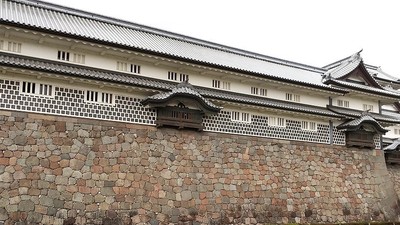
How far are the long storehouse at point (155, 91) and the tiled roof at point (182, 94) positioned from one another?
47mm

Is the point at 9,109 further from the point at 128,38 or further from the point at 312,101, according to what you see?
the point at 312,101

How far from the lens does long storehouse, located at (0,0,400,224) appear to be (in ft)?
48.3

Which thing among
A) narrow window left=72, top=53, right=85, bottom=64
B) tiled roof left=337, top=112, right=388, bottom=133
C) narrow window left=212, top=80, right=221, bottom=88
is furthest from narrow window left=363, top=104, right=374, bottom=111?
narrow window left=72, top=53, right=85, bottom=64

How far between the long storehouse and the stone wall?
0.32 ft

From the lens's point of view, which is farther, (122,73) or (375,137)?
(375,137)

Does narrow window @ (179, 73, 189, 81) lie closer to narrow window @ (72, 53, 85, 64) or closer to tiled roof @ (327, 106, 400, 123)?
narrow window @ (72, 53, 85, 64)

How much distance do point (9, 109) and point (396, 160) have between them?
24.4 metres

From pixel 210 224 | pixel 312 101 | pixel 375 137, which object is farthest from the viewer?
pixel 375 137

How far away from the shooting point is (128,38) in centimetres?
1989

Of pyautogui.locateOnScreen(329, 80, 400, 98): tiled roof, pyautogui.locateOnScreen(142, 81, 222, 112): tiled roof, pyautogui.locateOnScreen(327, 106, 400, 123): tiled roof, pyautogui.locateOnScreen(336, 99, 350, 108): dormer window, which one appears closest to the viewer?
pyautogui.locateOnScreen(142, 81, 222, 112): tiled roof

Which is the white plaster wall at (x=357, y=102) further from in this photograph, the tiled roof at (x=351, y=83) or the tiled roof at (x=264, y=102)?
the tiled roof at (x=264, y=102)

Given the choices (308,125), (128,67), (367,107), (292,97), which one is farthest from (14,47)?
(367,107)

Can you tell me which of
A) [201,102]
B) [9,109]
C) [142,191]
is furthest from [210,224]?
[9,109]

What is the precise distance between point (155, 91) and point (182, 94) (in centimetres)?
122
